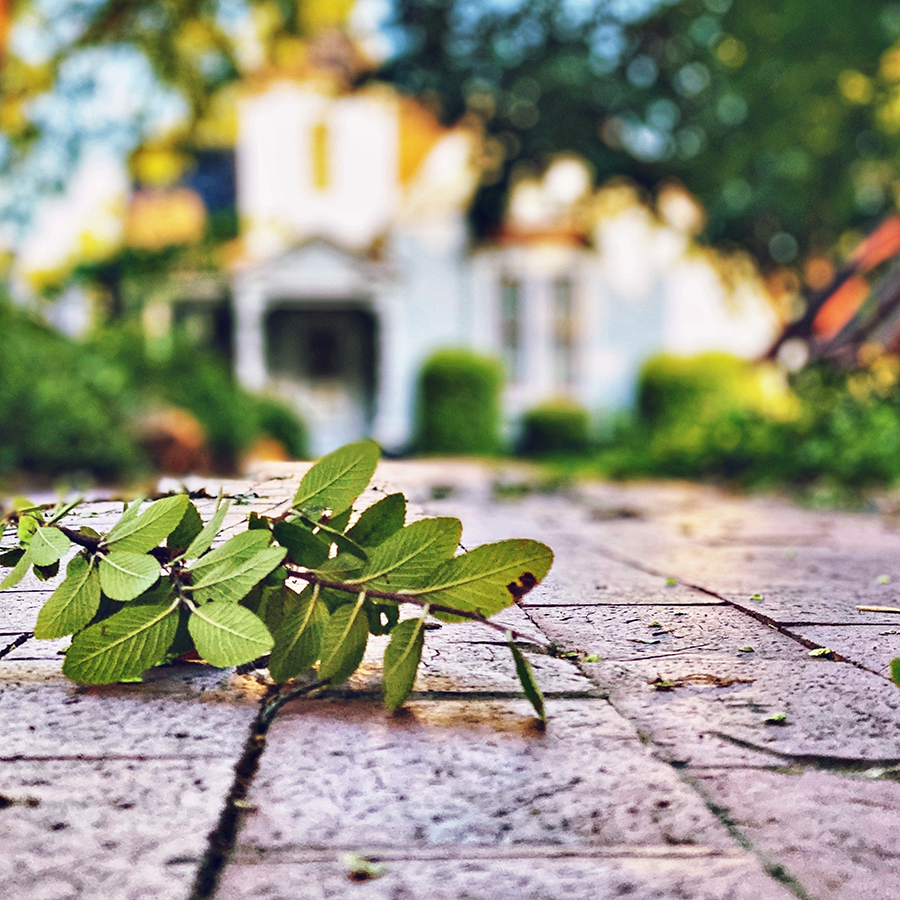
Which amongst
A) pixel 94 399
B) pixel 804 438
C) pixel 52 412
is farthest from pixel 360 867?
pixel 94 399

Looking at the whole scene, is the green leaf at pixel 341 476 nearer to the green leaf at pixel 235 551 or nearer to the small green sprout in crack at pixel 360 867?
the green leaf at pixel 235 551

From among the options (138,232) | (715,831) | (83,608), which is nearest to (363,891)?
(715,831)

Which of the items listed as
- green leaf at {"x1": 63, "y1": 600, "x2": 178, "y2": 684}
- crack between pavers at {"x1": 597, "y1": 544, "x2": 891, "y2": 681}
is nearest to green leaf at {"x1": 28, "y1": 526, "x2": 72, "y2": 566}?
green leaf at {"x1": 63, "y1": 600, "x2": 178, "y2": 684}

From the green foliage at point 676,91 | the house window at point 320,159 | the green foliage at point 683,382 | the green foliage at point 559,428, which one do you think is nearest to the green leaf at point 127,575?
the green foliage at point 676,91

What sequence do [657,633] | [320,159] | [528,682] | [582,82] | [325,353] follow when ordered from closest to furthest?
[528,682]
[657,633]
[582,82]
[320,159]
[325,353]

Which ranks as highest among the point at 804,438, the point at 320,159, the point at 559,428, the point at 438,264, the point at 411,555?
the point at 320,159

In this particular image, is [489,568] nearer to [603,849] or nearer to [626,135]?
[603,849]

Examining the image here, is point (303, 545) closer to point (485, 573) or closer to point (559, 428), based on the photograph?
point (485, 573)
